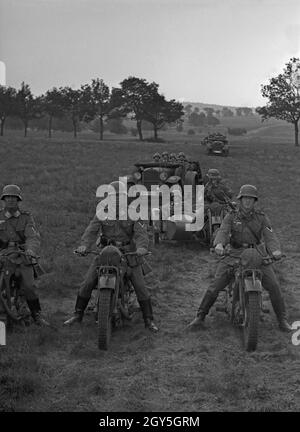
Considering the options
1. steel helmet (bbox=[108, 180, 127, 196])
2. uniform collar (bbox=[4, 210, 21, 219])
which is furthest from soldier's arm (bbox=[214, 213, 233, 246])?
uniform collar (bbox=[4, 210, 21, 219])

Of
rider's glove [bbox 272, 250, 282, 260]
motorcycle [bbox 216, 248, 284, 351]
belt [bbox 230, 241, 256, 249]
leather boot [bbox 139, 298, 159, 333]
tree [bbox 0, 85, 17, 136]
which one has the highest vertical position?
tree [bbox 0, 85, 17, 136]

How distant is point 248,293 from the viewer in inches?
265

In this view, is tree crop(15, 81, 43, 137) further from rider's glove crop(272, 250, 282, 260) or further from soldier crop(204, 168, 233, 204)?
rider's glove crop(272, 250, 282, 260)

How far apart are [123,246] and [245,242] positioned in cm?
179

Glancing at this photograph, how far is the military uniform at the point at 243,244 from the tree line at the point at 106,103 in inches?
2086

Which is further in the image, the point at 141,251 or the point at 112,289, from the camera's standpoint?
the point at 141,251

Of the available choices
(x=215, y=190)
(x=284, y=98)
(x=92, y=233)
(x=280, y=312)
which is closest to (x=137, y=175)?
(x=215, y=190)

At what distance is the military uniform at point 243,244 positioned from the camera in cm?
745

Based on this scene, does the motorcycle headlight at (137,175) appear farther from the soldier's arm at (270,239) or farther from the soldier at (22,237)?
the soldier's arm at (270,239)

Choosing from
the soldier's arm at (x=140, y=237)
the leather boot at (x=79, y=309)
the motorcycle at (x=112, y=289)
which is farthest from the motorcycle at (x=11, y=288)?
the soldier's arm at (x=140, y=237)

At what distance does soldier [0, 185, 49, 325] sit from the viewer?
7.41 metres

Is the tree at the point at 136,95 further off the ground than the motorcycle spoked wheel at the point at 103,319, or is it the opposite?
the tree at the point at 136,95

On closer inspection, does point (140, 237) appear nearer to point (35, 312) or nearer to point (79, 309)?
point (79, 309)

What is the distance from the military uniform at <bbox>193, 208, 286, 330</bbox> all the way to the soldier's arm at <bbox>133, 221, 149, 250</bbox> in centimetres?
101
